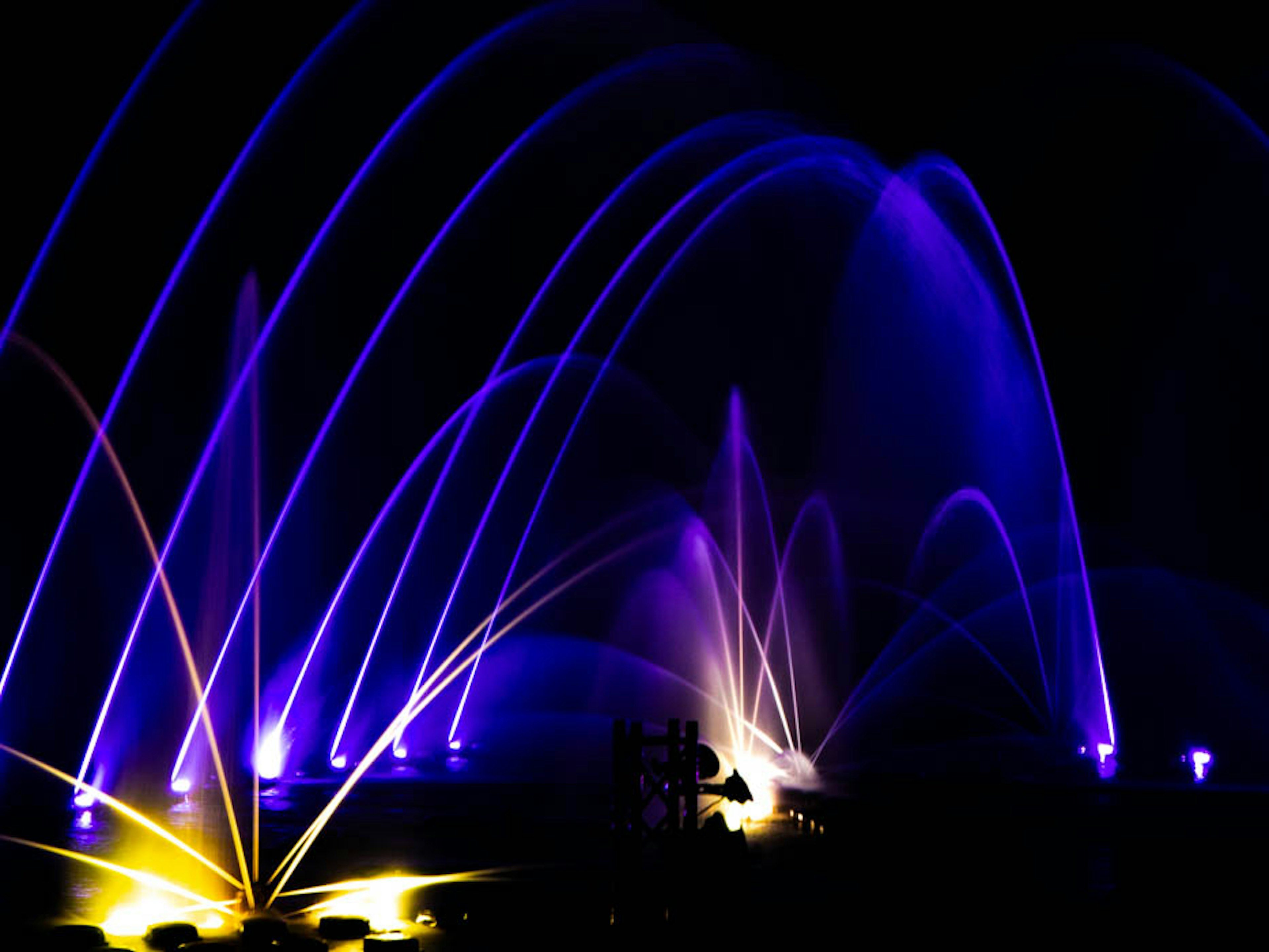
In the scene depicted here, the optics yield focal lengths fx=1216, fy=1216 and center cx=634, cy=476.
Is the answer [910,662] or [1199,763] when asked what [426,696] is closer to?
[910,662]

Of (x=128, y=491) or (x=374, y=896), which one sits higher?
(x=128, y=491)

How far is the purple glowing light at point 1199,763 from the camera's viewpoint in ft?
113

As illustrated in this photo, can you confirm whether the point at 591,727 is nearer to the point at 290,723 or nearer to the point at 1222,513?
the point at 290,723

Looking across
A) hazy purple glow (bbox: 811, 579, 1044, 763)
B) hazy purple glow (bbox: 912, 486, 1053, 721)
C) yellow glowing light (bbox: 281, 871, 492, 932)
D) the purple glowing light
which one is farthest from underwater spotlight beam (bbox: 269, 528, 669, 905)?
the purple glowing light

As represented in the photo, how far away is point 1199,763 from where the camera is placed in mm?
34312

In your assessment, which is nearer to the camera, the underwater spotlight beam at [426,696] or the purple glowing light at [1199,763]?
the underwater spotlight beam at [426,696]

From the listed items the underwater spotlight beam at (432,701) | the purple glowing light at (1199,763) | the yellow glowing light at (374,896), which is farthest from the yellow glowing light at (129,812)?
the purple glowing light at (1199,763)

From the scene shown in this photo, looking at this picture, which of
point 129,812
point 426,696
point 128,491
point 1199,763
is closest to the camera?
point 129,812

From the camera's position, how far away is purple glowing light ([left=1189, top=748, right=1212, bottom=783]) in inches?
1351

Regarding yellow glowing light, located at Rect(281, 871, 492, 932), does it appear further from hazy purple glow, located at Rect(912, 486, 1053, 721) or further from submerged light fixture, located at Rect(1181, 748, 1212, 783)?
hazy purple glow, located at Rect(912, 486, 1053, 721)

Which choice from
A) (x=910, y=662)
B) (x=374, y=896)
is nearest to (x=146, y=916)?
(x=374, y=896)

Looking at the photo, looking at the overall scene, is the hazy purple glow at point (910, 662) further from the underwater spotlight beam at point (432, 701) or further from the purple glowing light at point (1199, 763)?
the purple glowing light at point (1199, 763)

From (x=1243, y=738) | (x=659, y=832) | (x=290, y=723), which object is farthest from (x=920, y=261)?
(x=290, y=723)

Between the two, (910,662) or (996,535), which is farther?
(910,662)
